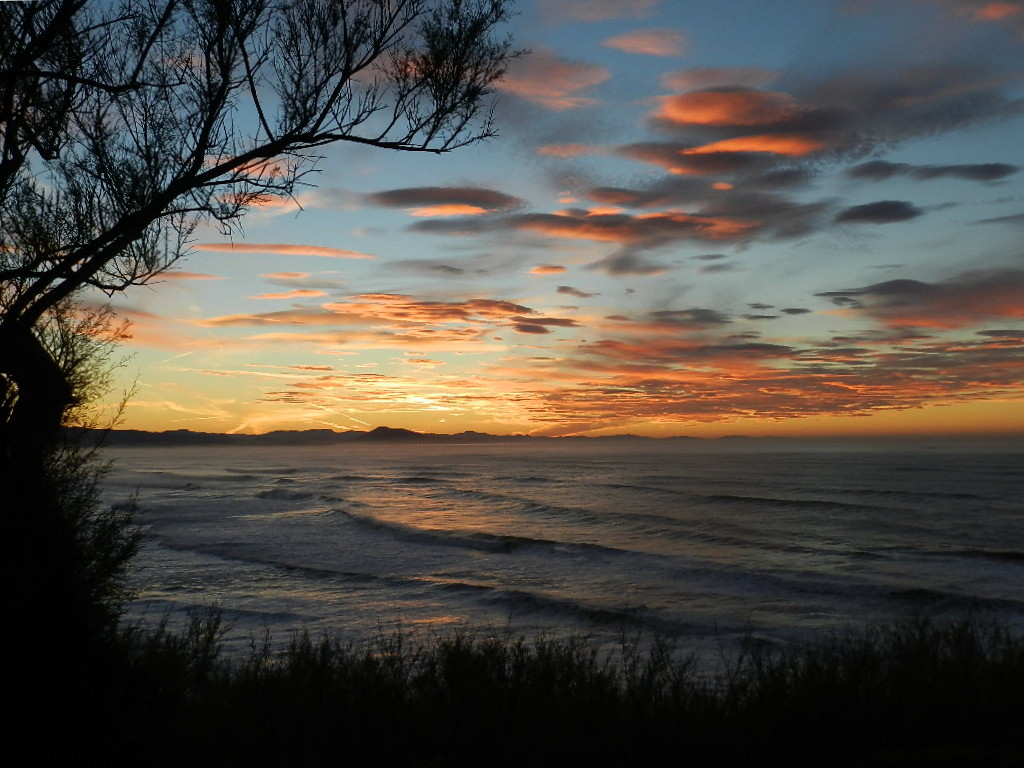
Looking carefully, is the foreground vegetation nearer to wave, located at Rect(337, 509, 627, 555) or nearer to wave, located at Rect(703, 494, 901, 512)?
wave, located at Rect(337, 509, 627, 555)

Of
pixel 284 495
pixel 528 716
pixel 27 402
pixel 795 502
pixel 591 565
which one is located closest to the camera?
pixel 27 402

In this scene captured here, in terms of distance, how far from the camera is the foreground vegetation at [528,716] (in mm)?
5508

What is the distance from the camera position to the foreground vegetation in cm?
551

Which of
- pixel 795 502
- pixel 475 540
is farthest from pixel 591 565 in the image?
pixel 795 502

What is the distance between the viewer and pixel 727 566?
71.5ft

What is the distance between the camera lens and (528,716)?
6.64 meters

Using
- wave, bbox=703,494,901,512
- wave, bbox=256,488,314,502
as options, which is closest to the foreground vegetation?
wave, bbox=703,494,901,512

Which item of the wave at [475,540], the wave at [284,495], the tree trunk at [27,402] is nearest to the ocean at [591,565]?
the wave at [475,540]

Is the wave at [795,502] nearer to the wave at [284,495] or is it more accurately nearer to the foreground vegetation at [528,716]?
the wave at [284,495]

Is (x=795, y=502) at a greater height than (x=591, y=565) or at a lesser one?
greater

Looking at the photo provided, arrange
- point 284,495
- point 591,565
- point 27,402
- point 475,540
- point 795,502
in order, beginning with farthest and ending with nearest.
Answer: point 284,495
point 795,502
point 475,540
point 591,565
point 27,402

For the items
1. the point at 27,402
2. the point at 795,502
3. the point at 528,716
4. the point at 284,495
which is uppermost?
the point at 27,402

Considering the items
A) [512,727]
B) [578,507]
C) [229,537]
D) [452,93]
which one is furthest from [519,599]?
[578,507]

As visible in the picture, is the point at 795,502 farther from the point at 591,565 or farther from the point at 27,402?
the point at 27,402
